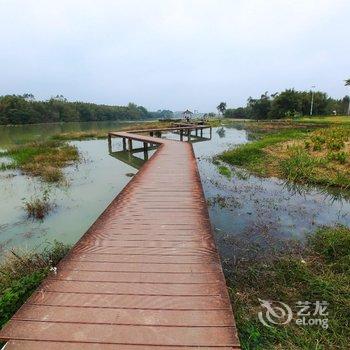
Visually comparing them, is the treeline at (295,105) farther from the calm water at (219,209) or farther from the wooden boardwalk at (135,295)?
the wooden boardwalk at (135,295)

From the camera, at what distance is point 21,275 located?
4762mm

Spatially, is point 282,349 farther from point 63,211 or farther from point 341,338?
point 63,211

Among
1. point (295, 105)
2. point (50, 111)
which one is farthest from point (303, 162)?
point (50, 111)

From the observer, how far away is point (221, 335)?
99.8 inches

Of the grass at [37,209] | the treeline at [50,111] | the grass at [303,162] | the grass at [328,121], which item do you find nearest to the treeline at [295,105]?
the grass at [328,121]

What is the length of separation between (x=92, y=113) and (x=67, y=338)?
4330 inches

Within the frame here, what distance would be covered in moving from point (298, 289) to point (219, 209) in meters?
3.90

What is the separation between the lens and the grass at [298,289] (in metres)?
3.36

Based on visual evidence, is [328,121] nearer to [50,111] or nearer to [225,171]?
[225,171]

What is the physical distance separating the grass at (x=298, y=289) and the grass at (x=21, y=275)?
2.76 meters

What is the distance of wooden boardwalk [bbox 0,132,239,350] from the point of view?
2496mm

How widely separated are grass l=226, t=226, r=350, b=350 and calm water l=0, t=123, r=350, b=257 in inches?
30.2

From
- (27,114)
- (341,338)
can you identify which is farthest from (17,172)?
(27,114)

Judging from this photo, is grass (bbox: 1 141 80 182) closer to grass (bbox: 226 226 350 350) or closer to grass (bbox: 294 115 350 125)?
grass (bbox: 226 226 350 350)
